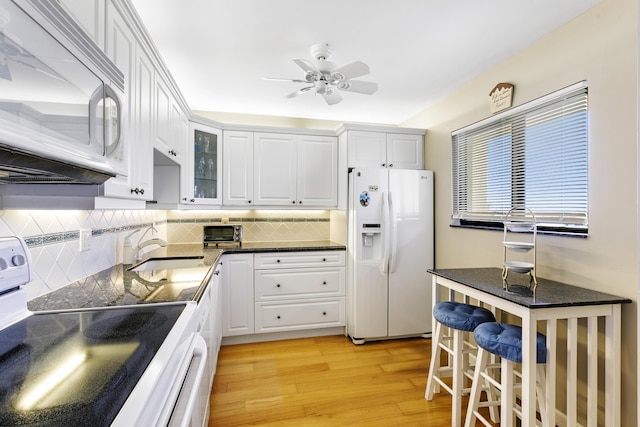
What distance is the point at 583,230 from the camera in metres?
1.84

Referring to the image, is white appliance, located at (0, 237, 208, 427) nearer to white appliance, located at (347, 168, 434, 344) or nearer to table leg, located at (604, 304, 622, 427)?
table leg, located at (604, 304, 622, 427)

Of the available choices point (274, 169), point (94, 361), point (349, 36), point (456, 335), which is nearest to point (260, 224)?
point (274, 169)

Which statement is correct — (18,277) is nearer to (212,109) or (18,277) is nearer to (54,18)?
(54,18)

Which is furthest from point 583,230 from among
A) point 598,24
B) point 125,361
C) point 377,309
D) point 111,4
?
point 111,4

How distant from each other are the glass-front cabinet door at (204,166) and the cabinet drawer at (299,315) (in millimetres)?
1203

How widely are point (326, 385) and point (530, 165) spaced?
7.12 ft

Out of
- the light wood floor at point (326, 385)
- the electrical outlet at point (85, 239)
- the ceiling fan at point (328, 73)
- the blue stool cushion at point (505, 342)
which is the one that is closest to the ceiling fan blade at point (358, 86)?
the ceiling fan at point (328, 73)

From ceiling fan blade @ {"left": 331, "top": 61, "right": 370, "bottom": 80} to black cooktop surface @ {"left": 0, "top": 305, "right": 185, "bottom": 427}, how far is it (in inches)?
68.9

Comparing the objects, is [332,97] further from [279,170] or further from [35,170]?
[35,170]

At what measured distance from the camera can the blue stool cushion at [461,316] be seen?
1966mm

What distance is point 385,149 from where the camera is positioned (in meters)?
3.41

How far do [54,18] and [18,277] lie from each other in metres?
0.88

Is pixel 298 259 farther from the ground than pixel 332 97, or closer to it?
closer to it

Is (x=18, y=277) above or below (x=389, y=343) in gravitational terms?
above
